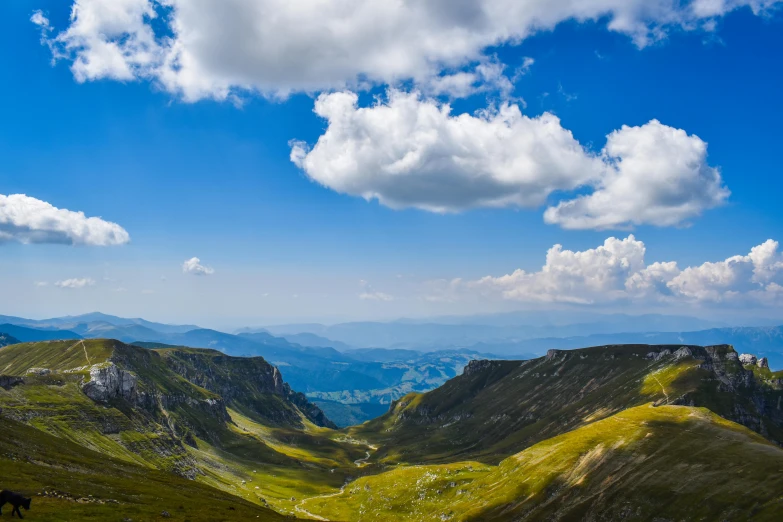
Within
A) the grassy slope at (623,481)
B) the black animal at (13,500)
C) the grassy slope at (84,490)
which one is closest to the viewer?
the black animal at (13,500)

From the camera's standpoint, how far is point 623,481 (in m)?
119

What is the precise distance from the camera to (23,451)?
97.0m

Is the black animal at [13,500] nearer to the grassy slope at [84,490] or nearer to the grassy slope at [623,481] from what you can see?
the grassy slope at [84,490]

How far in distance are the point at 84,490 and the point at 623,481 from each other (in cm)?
11690

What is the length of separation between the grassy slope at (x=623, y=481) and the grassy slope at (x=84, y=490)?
2968 inches

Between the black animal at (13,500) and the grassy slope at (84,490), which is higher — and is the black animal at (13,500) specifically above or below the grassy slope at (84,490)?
above

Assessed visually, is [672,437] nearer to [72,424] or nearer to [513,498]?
[513,498]

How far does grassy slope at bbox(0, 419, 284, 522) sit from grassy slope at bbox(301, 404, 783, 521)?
75.4 metres

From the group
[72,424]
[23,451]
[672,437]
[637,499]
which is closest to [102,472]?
[23,451]

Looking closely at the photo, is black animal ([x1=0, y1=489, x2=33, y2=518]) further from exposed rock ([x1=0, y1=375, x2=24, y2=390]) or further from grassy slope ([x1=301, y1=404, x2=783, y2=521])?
exposed rock ([x1=0, y1=375, x2=24, y2=390])

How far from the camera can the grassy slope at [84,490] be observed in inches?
2137

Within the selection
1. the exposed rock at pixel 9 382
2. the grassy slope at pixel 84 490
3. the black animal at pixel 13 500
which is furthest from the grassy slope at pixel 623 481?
the exposed rock at pixel 9 382

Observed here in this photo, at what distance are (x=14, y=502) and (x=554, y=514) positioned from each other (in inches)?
4475

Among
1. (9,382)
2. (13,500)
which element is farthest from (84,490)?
(9,382)
